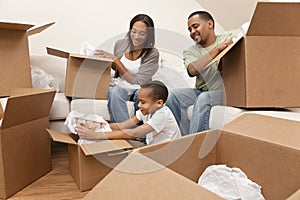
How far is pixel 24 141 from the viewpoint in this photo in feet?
4.16

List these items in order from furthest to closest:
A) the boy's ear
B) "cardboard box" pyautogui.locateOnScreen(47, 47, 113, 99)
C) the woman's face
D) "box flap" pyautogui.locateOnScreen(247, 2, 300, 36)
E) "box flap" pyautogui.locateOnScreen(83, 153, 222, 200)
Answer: the woman's face, "cardboard box" pyautogui.locateOnScreen(47, 47, 113, 99), the boy's ear, "box flap" pyautogui.locateOnScreen(247, 2, 300, 36), "box flap" pyautogui.locateOnScreen(83, 153, 222, 200)

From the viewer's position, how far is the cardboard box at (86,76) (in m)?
1.60

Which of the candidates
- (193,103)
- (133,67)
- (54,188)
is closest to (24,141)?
(54,188)

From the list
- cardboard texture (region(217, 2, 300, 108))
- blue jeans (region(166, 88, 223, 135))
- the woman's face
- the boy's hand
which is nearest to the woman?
the woman's face

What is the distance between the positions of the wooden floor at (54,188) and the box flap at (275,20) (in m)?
0.96

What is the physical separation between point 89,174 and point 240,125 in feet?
2.35

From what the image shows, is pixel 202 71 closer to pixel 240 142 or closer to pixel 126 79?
pixel 126 79

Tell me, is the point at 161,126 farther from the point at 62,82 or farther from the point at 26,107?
the point at 62,82

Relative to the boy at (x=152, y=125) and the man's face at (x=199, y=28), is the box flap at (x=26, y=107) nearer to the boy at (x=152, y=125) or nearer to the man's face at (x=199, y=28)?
the boy at (x=152, y=125)

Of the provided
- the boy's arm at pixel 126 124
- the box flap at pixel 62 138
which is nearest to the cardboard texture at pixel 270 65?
the boy's arm at pixel 126 124

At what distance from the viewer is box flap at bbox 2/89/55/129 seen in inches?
44.4

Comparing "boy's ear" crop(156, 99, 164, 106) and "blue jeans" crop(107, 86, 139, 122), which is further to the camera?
"blue jeans" crop(107, 86, 139, 122)

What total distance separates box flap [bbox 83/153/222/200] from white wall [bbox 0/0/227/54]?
144cm

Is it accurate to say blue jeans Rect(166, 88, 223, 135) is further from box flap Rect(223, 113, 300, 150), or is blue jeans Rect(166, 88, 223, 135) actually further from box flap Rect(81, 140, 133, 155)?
box flap Rect(223, 113, 300, 150)
